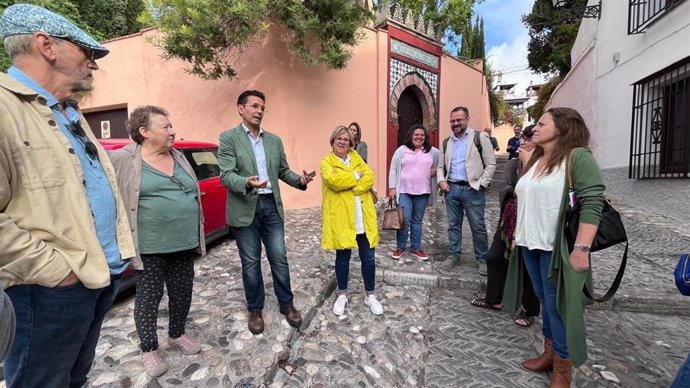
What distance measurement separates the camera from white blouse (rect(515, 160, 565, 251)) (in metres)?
2.11

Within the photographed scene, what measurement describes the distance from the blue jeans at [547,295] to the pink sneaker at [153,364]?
2.58 meters

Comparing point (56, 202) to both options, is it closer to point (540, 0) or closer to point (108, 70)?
point (108, 70)

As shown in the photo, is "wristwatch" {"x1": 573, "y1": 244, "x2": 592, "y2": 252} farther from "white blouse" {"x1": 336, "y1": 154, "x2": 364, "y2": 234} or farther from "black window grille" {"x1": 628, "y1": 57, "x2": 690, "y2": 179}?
"black window grille" {"x1": 628, "y1": 57, "x2": 690, "y2": 179}

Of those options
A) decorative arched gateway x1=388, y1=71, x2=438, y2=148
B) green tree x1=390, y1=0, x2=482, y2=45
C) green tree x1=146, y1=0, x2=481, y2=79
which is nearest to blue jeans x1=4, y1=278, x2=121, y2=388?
green tree x1=146, y1=0, x2=481, y2=79

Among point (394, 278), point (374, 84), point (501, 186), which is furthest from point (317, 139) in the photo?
point (501, 186)

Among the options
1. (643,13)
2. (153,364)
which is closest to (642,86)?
(643,13)

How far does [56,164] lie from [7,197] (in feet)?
0.60

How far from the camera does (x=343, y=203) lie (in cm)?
316

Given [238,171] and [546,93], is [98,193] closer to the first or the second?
[238,171]

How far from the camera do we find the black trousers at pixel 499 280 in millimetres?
3021

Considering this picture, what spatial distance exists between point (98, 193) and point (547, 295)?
2.54 metres

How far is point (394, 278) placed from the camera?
13.1 ft

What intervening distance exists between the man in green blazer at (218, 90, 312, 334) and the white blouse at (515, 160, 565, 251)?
1.66 m

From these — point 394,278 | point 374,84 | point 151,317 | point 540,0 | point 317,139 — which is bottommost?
point 394,278
